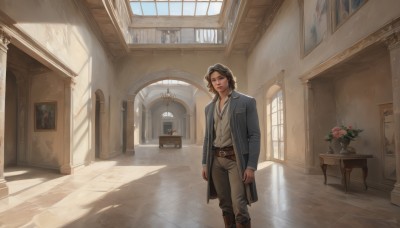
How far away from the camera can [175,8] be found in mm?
15219

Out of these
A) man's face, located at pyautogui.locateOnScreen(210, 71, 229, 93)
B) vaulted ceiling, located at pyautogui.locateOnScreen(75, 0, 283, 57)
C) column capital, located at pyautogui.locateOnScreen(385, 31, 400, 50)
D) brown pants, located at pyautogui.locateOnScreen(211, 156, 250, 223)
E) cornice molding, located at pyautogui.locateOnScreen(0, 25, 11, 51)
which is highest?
vaulted ceiling, located at pyautogui.locateOnScreen(75, 0, 283, 57)

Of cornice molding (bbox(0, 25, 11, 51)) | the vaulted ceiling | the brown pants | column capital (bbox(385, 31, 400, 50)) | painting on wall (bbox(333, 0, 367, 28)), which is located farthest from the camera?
the vaulted ceiling

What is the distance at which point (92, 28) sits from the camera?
1084 cm

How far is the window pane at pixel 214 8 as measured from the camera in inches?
590

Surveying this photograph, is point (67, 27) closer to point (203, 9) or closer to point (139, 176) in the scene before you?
point (139, 176)

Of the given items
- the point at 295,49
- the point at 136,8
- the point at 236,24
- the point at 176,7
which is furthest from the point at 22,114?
the point at 176,7

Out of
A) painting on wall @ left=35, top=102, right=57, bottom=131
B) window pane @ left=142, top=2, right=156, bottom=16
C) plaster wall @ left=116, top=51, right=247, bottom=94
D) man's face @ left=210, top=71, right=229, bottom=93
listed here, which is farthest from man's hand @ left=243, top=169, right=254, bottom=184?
window pane @ left=142, top=2, right=156, bottom=16

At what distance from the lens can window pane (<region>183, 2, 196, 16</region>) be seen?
14907 millimetres

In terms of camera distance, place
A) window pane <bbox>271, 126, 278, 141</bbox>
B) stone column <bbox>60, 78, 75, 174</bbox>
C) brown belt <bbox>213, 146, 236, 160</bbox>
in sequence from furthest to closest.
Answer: window pane <bbox>271, 126, 278, 141</bbox> → stone column <bbox>60, 78, 75, 174</bbox> → brown belt <bbox>213, 146, 236, 160</bbox>

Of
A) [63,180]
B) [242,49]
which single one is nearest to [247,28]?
[242,49]

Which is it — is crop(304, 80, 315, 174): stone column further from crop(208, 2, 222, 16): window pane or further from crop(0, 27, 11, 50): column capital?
crop(208, 2, 222, 16): window pane

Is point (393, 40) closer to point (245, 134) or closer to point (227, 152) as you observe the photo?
point (245, 134)

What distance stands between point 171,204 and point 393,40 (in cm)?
433

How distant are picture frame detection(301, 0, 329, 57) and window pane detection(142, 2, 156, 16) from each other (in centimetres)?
912
